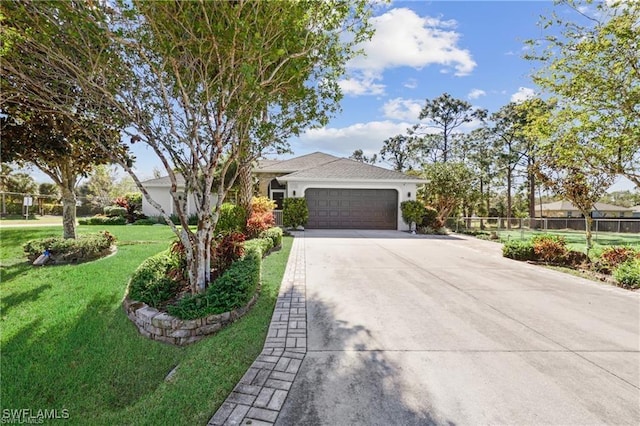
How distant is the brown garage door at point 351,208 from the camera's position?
1647 centimetres

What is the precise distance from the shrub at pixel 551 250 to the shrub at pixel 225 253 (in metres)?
8.49

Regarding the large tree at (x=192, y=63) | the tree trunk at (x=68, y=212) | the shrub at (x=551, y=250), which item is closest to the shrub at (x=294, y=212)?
the tree trunk at (x=68, y=212)

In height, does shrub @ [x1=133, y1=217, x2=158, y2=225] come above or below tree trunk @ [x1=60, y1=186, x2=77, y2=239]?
below

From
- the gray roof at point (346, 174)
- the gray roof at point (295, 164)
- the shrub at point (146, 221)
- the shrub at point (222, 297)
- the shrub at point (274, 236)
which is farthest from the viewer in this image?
the gray roof at point (295, 164)

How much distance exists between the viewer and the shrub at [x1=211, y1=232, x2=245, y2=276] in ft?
18.7

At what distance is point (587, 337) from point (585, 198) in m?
6.93

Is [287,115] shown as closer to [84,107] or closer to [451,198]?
[84,107]

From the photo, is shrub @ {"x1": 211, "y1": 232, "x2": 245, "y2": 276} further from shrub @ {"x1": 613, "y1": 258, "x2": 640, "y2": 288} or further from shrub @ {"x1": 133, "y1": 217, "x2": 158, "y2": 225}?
shrub @ {"x1": 133, "y1": 217, "x2": 158, "y2": 225}

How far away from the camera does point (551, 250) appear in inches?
333

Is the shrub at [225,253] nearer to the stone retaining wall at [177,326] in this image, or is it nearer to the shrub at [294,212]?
the stone retaining wall at [177,326]

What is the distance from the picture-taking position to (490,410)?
7.88 ft

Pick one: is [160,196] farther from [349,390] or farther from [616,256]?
[616,256]

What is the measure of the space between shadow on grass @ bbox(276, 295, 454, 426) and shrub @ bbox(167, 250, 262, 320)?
135cm

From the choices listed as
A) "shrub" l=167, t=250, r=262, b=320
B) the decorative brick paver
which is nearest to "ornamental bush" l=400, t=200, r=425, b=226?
the decorative brick paver
